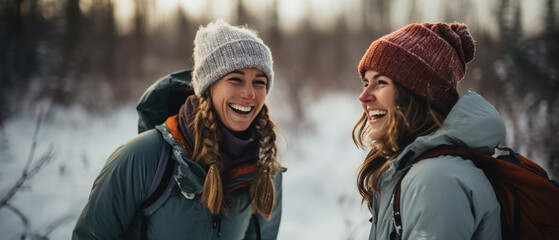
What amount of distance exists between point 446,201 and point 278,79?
6.42m

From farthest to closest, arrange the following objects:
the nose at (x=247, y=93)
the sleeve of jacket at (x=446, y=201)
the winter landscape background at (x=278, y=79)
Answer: the winter landscape background at (x=278, y=79) → the nose at (x=247, y=93) → the sleeve of jacket at (x=446, y=201)

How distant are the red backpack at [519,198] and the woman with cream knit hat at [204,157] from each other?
0.90 m

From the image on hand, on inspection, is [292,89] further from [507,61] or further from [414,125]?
[414,125]

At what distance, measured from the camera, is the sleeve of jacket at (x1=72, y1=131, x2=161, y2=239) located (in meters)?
1.40

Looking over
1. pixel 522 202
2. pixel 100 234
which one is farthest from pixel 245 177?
pixel 522 202

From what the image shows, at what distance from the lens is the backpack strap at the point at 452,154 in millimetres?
1047

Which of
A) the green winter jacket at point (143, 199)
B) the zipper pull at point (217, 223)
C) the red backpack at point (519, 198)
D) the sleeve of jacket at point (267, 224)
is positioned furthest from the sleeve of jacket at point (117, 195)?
the red backpack at point (519, 198)

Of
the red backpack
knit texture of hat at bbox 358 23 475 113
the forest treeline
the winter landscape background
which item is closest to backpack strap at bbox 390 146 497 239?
the red backpack

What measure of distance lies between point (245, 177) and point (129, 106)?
601 cm

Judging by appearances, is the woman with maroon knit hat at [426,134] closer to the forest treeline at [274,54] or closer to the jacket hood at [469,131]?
the jacket hood at [469,131]

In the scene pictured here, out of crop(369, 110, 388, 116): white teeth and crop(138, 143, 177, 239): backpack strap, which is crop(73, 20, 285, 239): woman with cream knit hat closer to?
crop(138, 143, 177, 239): backpack strap

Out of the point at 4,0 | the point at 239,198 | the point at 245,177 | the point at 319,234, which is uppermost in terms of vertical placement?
the point at 4,0

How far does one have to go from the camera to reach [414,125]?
4.13 feet

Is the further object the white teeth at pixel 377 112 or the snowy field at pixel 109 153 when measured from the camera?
the snowy field at pixel 109 153
